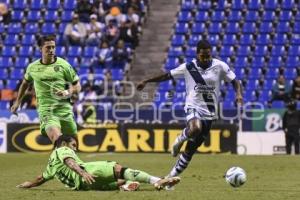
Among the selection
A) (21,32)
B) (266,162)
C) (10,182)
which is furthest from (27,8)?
(10,182)

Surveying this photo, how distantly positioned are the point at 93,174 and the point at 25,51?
21008mm

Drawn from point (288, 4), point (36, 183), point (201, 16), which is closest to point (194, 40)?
point (201, 16)

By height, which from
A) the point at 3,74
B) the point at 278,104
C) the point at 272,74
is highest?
the point at 3,74

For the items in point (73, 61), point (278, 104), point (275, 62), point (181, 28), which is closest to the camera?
point (278, 104)

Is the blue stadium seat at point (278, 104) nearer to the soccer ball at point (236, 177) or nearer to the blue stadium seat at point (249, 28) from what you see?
the blue stadium seat at point (249, 28)

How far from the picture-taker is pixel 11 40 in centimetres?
3303

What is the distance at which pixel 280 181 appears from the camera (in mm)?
14812

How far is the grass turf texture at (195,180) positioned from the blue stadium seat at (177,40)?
34.8ft

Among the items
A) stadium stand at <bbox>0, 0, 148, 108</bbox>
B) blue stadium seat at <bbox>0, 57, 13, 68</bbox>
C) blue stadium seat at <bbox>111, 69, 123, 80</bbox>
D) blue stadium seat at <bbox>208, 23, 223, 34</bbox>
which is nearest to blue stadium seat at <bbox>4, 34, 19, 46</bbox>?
stadium stand at <bbox>0, 0, 148, 108</bbox>

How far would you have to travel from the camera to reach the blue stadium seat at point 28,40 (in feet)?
107

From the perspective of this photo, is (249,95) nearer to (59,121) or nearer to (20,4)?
(20,4)

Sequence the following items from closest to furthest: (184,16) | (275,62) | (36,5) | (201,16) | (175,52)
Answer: (275,62), (175,52), (201,16), (184,16), (36,5)

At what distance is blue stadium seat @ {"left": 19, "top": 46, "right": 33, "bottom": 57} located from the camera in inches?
1268

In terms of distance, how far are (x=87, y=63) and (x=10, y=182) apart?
1676 cm
